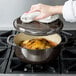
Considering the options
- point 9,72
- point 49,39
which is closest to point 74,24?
point 49,39

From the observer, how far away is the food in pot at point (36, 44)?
91 centimetres

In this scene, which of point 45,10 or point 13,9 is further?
point 13,9

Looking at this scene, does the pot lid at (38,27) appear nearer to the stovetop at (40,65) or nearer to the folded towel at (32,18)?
the folded towel at (32,18)

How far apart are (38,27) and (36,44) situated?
0.09m

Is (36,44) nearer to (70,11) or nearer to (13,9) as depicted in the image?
(70,11)

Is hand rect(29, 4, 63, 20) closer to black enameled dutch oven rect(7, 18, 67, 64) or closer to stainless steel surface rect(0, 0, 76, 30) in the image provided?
black enameled dutch oven rect(7, 18, 67, 64)

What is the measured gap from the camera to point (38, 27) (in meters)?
0.86

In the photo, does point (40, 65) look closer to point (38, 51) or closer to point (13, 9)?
point (38, 51)

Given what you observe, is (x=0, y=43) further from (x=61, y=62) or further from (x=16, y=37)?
(x=61, y=62)

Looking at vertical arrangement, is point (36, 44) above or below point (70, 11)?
below

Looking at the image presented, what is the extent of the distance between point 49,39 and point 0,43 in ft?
0.64

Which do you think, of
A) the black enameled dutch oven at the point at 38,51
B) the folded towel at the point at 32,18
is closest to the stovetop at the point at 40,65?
the black enameled dutch oven at the point at 38,51

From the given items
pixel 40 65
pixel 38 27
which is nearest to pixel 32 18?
pixel 38 27

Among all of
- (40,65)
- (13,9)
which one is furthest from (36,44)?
(13,9)
